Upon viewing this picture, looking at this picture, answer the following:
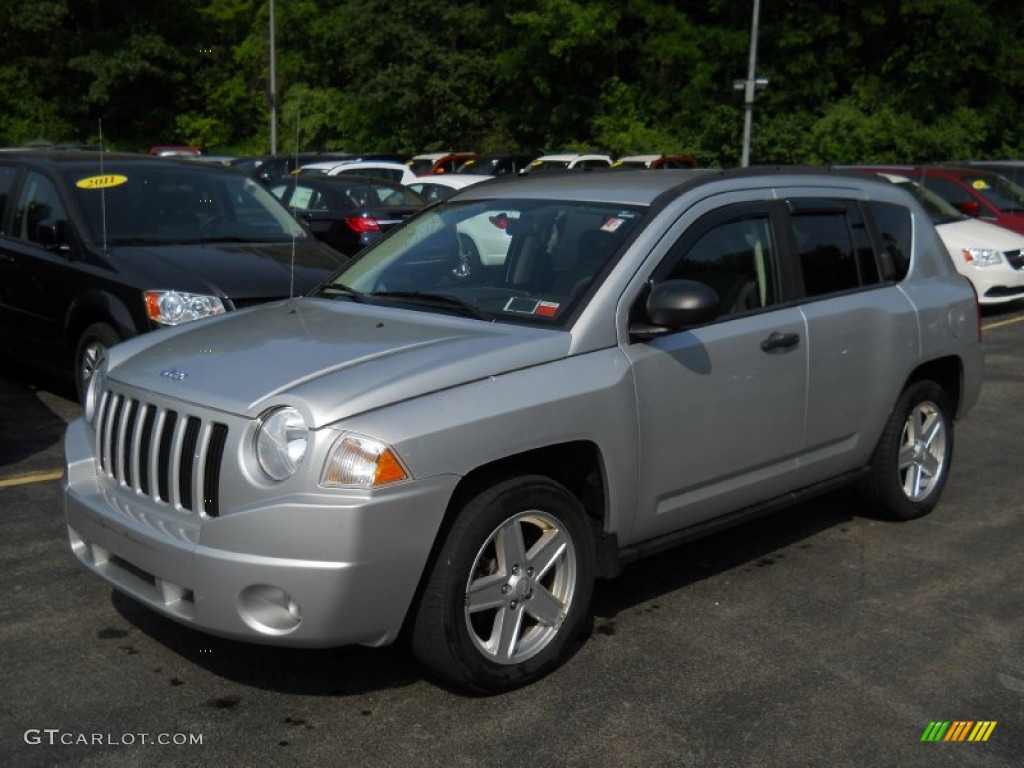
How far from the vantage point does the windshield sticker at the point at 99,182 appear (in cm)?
858

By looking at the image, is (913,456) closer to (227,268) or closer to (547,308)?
(547,308)

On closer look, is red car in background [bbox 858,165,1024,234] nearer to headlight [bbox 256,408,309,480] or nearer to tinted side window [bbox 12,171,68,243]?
tinted side window [bbox 12,171,68,243]

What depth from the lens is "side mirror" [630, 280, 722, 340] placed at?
4496 millimetres

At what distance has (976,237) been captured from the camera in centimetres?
1418

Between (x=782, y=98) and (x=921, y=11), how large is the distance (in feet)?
16.0

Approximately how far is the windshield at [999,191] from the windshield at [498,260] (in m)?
12.4

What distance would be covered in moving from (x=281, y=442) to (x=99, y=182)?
210 inches

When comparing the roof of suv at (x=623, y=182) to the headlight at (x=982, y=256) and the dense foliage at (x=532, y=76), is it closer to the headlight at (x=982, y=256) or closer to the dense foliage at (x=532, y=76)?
the headlight at (x=982, y=256)

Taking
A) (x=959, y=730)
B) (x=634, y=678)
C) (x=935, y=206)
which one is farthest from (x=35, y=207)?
(x=935, y=206)

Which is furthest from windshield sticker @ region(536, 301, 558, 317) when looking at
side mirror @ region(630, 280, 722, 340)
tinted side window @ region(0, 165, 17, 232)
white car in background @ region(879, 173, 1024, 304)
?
white car in background @ region(879, 173, 1024, 304)

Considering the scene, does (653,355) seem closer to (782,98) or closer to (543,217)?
(543,217)

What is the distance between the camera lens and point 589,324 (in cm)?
451

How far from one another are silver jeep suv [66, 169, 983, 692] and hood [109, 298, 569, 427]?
0.01 m

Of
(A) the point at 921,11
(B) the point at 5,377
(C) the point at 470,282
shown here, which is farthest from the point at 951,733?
(A) the point at 921,11
